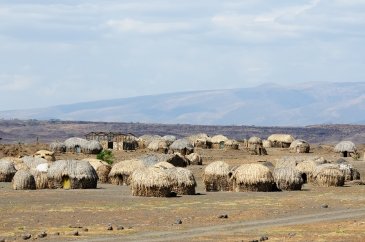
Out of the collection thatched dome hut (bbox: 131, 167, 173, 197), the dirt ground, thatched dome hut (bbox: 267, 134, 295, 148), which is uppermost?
thatched dome hut (bbox: 267, 134, 295, 148)

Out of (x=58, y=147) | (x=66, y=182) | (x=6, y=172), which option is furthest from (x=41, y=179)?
(x=58, y=147)

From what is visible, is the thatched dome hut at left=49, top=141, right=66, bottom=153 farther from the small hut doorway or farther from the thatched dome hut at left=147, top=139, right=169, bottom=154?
the small hut doorway

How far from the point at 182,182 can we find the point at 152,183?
254 cm

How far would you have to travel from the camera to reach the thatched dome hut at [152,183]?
51.2 meters

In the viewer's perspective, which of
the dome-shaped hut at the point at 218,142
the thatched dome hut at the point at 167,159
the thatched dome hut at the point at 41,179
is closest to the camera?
the thatched dome hut at the point at 41,179

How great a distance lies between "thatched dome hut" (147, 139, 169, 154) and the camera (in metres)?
105

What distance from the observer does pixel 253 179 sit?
2191 inches

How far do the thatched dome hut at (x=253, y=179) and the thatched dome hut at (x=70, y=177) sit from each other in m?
9.63

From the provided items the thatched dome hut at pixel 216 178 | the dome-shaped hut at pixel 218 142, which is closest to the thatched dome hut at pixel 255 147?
the dome-shaped hut at pixel 218 142

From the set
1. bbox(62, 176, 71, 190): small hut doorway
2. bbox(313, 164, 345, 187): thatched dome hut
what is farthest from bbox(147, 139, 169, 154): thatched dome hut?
bbox(62, 176, 71, 190): small hut doorway

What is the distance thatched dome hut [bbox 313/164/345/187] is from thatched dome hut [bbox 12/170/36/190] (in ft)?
59.8

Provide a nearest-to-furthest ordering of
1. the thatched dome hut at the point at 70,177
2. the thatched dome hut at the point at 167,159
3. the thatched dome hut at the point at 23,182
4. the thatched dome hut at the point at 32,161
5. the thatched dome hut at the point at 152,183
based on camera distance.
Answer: the thatched dome hut at the point at 152,183, the thatched dome hut at the point at 23,182, the thatched dome hut at the point at 70,177, the thatched dome hut at the point at 32,161, the thatched dome hut at the point at 167,159

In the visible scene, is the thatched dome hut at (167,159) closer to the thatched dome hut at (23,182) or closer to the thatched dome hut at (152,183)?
the thatched dome hut at (23,182)

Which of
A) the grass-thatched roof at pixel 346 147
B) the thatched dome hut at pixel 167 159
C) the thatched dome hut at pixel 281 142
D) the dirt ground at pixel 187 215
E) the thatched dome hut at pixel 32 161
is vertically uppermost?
the thatched dome hut at pixel 281 142
